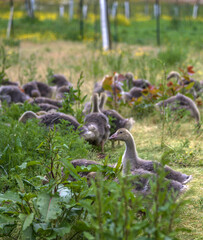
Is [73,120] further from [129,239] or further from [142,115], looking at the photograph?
[129,239]

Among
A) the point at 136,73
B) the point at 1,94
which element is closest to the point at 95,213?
the point at 1,94

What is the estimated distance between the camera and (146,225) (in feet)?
9.19

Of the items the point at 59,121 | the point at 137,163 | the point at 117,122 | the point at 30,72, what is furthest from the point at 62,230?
the point at 30,72

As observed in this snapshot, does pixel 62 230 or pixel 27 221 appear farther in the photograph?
pixel 62 230

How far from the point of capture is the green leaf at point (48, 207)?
3.23 meters

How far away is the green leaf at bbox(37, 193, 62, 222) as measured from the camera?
3.23m

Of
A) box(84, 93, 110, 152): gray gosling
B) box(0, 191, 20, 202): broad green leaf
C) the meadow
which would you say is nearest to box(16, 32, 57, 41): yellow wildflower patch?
the meadow

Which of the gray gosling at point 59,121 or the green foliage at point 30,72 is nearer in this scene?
the gray gosling at point 59,121

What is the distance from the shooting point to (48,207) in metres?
3.30

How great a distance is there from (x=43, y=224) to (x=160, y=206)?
41.4 inches

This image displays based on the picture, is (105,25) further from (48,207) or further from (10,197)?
(48,207)

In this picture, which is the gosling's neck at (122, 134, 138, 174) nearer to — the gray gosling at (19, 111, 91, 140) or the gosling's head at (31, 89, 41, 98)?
the gray gosling at (19, 111, 91, 140)

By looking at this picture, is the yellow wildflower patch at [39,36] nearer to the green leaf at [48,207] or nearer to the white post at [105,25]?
the white post at [105,25]

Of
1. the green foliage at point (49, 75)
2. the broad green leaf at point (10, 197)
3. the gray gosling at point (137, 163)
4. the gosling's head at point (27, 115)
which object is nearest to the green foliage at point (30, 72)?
the green foliage at point (49, 75)
